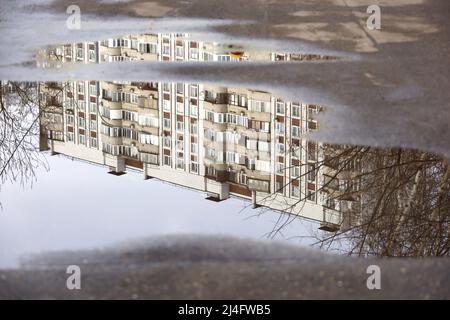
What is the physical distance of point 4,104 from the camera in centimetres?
1152

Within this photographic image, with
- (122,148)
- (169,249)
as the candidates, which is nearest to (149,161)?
(122,148)

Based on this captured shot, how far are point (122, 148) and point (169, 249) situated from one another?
2891 mm

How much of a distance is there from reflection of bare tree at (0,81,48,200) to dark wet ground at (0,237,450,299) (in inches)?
89.0

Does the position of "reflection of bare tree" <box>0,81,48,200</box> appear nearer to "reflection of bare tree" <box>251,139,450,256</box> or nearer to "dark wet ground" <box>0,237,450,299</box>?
"dark wet ground" <box>0,237,450,299</box>

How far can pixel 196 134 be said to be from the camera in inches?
425

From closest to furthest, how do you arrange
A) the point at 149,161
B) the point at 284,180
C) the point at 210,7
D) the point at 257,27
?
the point at 284,180, the point at 149,161, the point at 257,27, the point at 210,7

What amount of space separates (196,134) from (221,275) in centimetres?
358

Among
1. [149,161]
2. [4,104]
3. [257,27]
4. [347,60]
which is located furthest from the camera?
[257,27]

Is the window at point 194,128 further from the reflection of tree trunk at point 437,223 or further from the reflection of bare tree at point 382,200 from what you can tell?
the reflection of tree trunk at point 437,223

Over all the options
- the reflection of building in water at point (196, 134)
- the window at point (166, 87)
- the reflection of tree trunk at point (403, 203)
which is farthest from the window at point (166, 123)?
the reflection of tree trunk at point (403, 203)

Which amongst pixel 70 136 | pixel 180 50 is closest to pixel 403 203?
pixel 70 136

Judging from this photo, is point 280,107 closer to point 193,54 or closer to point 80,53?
point 193,54

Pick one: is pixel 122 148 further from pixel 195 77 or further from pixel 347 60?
pixel 347 60

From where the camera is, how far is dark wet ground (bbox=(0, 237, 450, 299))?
717cm
